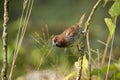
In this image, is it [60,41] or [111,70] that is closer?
[60,41]

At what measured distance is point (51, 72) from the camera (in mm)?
3457

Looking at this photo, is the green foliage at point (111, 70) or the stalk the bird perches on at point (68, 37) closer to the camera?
the stalk the bird perches on at point (68, 37)

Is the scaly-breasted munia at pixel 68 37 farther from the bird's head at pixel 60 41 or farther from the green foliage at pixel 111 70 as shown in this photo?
the green foliage at pixel 111 70

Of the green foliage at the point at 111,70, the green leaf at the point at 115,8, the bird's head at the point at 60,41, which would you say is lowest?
the green foliage at the point at 111,70

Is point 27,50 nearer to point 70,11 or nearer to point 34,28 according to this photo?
point 34,28

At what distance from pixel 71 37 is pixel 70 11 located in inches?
249

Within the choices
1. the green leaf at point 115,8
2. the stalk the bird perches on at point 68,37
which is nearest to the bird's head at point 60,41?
the stalk the bird perches on at point 68,37

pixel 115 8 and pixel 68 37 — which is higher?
pixel 115 8

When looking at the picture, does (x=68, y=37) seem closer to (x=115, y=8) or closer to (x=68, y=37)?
(x=68, y=37)

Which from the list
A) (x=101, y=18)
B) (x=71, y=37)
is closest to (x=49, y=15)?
(x=101, y=18)

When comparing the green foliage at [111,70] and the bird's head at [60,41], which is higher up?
the bird's head at [60,41]

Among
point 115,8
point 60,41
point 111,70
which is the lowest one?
point 111,70

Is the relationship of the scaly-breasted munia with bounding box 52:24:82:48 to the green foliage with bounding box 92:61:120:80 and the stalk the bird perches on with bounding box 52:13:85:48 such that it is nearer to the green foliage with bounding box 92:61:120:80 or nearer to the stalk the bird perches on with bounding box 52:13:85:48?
the stalk the bird perches on with bounding box 52:13:85:48

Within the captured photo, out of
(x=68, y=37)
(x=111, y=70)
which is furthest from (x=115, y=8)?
(x=111, y=70)
